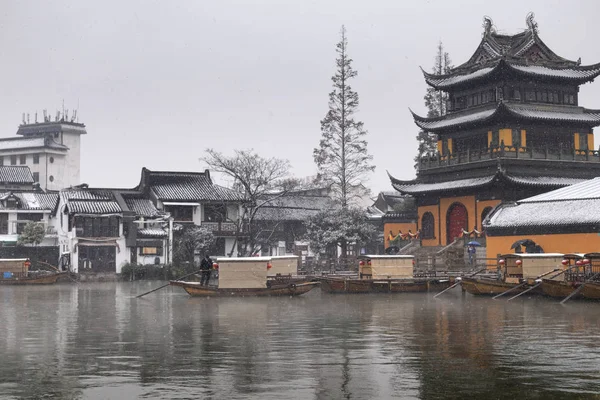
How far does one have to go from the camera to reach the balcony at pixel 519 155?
205ft

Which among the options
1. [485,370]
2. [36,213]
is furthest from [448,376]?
[36,213]

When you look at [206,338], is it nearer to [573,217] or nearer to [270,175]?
[573,217]

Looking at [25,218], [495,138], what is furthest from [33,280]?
[495,138]

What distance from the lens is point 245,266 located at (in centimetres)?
4072

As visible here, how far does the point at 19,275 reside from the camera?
61188 millimetres

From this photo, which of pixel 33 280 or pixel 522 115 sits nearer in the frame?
pixel 33 280

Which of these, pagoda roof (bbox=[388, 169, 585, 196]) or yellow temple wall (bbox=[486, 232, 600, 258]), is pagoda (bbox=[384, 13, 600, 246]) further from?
yellow temple wall (bbox=[486, 232, 600, 258])

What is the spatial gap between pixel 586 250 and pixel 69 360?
1417 inches

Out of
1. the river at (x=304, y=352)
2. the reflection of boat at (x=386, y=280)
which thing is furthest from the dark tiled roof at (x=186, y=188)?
the river at (x=304, y=352)

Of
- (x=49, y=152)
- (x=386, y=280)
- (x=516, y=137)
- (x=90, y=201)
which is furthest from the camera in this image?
(x=49, y=152)

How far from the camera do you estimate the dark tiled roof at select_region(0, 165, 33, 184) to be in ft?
309

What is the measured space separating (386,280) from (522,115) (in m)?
23.0

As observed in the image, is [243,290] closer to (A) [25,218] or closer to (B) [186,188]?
(B) [186,188]

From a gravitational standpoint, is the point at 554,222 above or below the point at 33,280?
above
